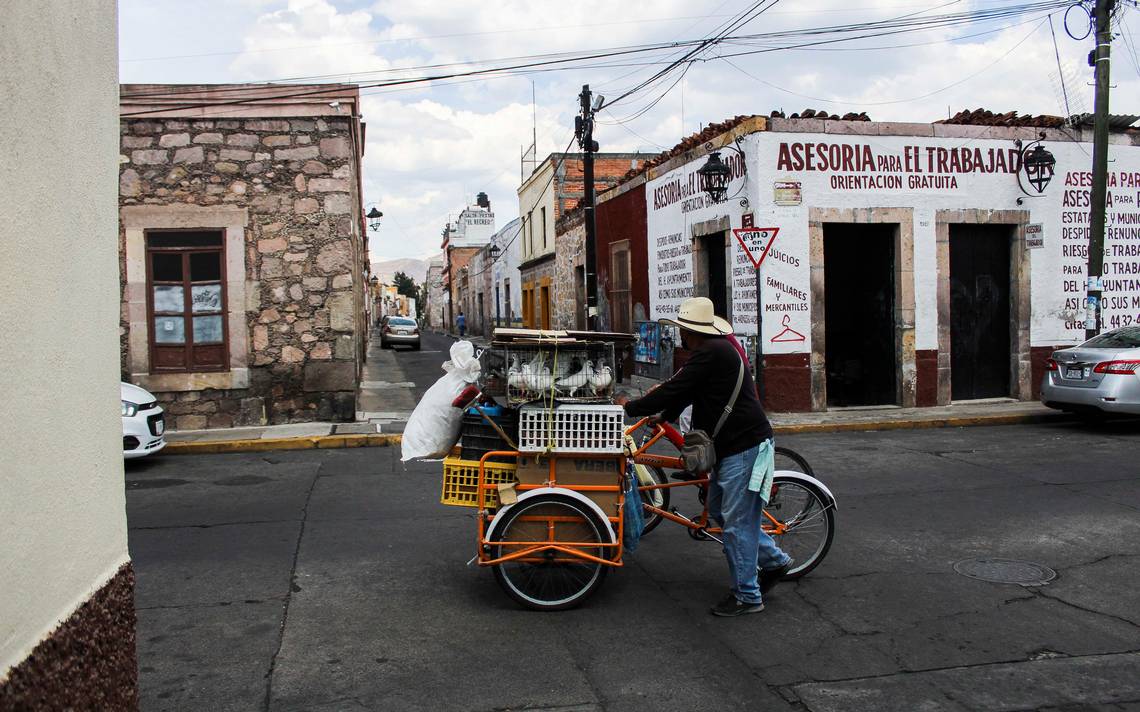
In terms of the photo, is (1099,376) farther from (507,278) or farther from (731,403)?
(507,278)

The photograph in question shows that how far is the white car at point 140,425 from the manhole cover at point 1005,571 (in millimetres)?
8219

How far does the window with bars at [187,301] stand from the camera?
1245cm

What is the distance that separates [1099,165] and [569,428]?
477 inches

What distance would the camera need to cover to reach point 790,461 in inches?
250

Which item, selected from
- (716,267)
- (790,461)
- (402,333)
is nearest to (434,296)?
(402,333)

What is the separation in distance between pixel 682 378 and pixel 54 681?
11.3 feet

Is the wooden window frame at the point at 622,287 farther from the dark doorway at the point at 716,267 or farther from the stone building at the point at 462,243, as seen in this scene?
the stone building at the point at 462,243

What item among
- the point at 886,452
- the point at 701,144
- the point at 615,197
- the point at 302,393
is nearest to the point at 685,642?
the point at 886,452

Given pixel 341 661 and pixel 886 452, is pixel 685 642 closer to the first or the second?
pixel 341 661

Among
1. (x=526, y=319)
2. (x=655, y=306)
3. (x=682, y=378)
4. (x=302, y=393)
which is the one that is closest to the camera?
(x=682, y=378)

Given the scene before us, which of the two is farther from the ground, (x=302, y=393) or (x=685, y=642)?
(x=302, y=393)

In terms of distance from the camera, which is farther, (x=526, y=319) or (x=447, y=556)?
(x=526, y=319)

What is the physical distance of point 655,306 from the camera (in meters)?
18.4

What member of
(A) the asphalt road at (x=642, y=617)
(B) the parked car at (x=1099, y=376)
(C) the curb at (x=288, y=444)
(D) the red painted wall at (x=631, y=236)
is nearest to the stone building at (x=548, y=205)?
(D) the red painted wall at (x=631, y=236)
